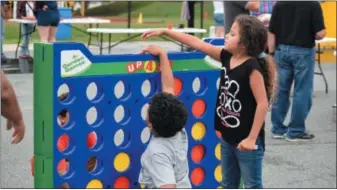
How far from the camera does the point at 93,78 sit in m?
3.90

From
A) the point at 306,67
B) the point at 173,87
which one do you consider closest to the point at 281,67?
the point at 306,67

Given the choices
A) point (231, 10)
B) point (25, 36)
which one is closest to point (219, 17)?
point (231, 10)

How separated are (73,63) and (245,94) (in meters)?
1.00

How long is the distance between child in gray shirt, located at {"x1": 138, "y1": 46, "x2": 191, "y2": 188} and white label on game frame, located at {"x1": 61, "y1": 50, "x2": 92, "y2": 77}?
1.52ft

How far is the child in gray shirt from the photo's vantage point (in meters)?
3.94

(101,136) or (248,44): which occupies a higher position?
(248,44)

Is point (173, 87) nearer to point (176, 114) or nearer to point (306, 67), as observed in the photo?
point (176, 114)

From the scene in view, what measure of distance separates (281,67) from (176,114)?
330 centimetres

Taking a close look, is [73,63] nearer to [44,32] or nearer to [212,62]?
[212,62]

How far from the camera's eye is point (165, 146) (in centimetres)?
400

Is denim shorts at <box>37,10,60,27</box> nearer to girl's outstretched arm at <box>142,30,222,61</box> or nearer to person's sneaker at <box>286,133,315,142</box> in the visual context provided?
person's sneaker at <box>286,133,315,142</box>

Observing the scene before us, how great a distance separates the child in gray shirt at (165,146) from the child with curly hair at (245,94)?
262 millimetres

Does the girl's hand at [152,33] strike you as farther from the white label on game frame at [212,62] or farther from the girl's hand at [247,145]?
the girl's hand at [247,145]

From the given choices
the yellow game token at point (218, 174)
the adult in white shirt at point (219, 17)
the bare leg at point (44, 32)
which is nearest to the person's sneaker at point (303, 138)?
the yellow game token at point (218, 174)
